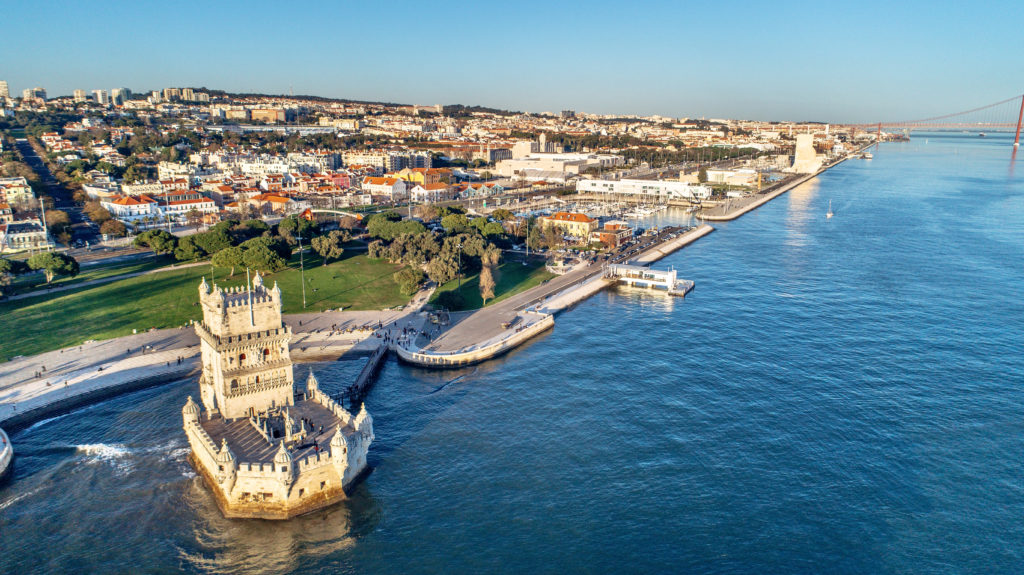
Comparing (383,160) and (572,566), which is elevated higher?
(383,160)

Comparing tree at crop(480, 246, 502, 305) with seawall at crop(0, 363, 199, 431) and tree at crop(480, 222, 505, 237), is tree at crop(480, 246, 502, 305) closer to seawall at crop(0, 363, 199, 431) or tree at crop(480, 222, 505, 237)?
tree at crop(480, 222, 505, 237)

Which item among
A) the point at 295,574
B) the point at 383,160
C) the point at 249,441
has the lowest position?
the point at 295,574

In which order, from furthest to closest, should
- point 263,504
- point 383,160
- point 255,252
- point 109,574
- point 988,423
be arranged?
point 383,160, point 255,252, point 988,423, point 263,504, point 109,574

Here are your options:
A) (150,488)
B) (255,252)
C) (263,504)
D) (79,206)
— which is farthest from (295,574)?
(79,206)

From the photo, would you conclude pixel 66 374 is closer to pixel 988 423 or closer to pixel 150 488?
pixel 150 488

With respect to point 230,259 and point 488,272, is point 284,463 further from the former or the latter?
point 230,259

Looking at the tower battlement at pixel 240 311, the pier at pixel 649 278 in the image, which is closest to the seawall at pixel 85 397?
the tower battlement at pixel 240 311
